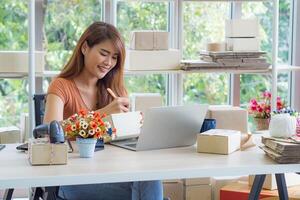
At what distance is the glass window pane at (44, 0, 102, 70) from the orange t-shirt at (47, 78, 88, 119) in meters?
1.13

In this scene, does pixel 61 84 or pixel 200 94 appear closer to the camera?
pixel 61 84

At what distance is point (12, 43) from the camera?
3.74 meters

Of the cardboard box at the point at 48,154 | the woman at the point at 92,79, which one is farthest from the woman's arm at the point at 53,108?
the cardboard box at the point at 48,154

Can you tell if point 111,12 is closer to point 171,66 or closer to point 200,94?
point 171,66

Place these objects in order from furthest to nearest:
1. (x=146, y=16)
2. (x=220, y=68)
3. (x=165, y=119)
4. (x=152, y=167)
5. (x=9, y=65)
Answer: (x=146, y=16)
(x=220, y=68)
(x=9, y=65)
(x=165, y=119)
(x=152, y=167)

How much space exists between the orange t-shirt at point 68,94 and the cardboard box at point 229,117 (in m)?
1.08

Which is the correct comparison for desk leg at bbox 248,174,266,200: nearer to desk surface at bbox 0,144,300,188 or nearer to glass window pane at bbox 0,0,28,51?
desk surface at bbox 0,144,300,188

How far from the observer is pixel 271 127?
2277mm

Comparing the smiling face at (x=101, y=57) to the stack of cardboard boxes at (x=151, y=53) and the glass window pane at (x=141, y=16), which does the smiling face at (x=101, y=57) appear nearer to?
the stack of cardboard boxes at (x=151, y=53)

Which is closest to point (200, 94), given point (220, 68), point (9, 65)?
point (220, 68)

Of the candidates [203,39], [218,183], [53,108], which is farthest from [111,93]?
[203,39]

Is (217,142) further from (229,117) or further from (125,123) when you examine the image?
(229,117)

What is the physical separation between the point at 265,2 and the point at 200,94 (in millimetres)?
811

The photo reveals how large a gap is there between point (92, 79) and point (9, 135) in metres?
0.91
